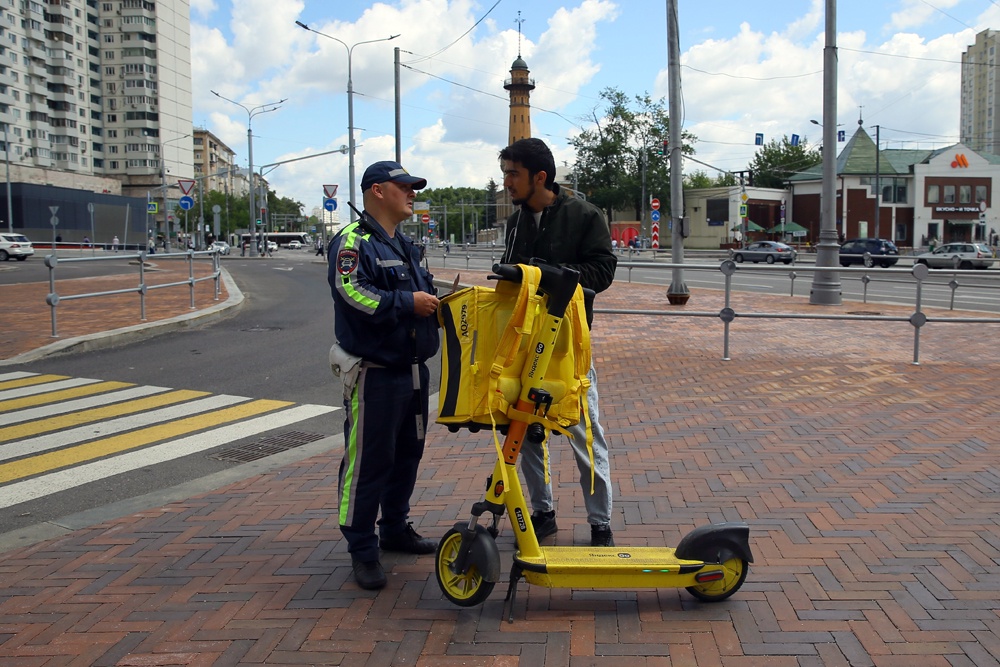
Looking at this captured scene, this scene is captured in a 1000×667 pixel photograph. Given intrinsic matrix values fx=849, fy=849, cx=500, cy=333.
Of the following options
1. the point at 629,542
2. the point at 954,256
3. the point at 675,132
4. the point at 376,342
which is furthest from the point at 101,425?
the point at 954,256

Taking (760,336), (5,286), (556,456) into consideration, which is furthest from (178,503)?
(5,286)

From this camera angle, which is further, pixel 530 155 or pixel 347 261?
pixel 530 155

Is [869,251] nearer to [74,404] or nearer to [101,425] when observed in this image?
[74,404]

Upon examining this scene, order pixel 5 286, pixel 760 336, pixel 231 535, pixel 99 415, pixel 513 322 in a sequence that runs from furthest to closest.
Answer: pixel 5 286 < pixel 760 336 < pixel 99 415 < pixel 231 535 < pixel 513 322

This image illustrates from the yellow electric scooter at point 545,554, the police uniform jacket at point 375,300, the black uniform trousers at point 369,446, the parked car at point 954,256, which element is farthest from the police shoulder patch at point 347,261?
the parked car at point 954,256

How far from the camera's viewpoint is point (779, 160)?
316 feet

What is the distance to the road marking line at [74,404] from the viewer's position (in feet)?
23.3

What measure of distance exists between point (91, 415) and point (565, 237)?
203 inches

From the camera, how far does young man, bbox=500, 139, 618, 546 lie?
379cm

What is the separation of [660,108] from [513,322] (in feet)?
276

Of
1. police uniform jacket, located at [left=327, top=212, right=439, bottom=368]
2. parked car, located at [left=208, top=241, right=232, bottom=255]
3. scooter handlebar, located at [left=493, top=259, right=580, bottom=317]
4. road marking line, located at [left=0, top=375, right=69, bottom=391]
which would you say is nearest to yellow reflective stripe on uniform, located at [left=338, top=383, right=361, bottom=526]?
police uniform jacket, located at [left=327, top=212, right=439, bottom=368]

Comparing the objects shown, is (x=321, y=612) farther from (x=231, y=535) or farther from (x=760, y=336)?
(x=760, y=336)

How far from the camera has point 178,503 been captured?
4.86 m

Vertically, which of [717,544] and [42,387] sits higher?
[717,544]
